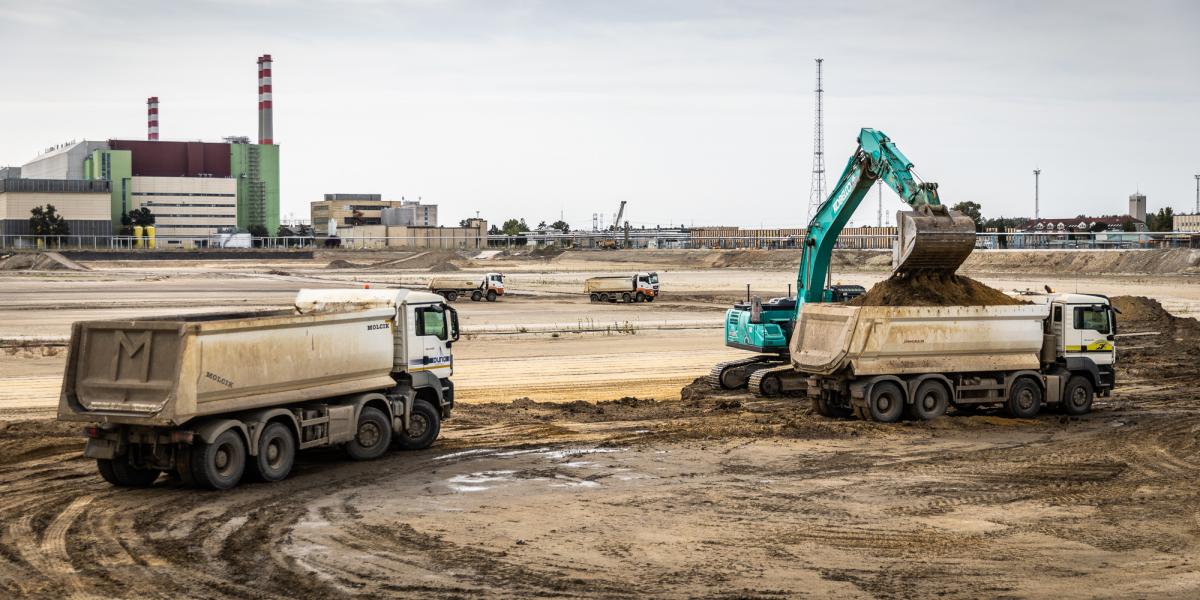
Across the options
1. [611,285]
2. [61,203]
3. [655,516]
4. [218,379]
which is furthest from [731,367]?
[61,203]

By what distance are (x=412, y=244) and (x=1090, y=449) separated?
6092 inches

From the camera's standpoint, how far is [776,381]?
94.4 ft

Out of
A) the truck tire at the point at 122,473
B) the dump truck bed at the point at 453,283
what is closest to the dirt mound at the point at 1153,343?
the truck tire at the point at 122,473

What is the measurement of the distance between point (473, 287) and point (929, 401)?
45.7 meters

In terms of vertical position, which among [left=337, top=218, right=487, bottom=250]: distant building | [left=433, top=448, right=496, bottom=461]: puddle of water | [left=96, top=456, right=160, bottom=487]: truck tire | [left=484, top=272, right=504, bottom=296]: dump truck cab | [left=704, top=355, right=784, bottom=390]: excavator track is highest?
[left=337, top=218, right=487, bottom=250]: distant building

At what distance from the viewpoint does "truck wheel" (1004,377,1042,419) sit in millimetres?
25297

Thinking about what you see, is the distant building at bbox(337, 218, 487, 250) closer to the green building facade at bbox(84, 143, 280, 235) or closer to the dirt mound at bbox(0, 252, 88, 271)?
the green building facade at bbox(84, 143, 280, 235)

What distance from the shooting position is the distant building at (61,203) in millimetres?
151125

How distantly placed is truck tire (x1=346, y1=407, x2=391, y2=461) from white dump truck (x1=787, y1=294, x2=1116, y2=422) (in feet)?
29.3

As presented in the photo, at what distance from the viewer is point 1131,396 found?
29.0 m

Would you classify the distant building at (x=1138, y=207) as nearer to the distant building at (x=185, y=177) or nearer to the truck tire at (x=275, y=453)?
the distant building at (x=185, y=177)

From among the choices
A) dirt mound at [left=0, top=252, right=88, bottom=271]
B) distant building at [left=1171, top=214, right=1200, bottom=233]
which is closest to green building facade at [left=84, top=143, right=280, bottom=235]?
dirt mound at [left=0, top=252, right=88, bottom=271]

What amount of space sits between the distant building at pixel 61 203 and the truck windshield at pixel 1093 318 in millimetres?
145918

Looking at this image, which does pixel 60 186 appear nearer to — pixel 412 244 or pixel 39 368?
pixel 412 244
